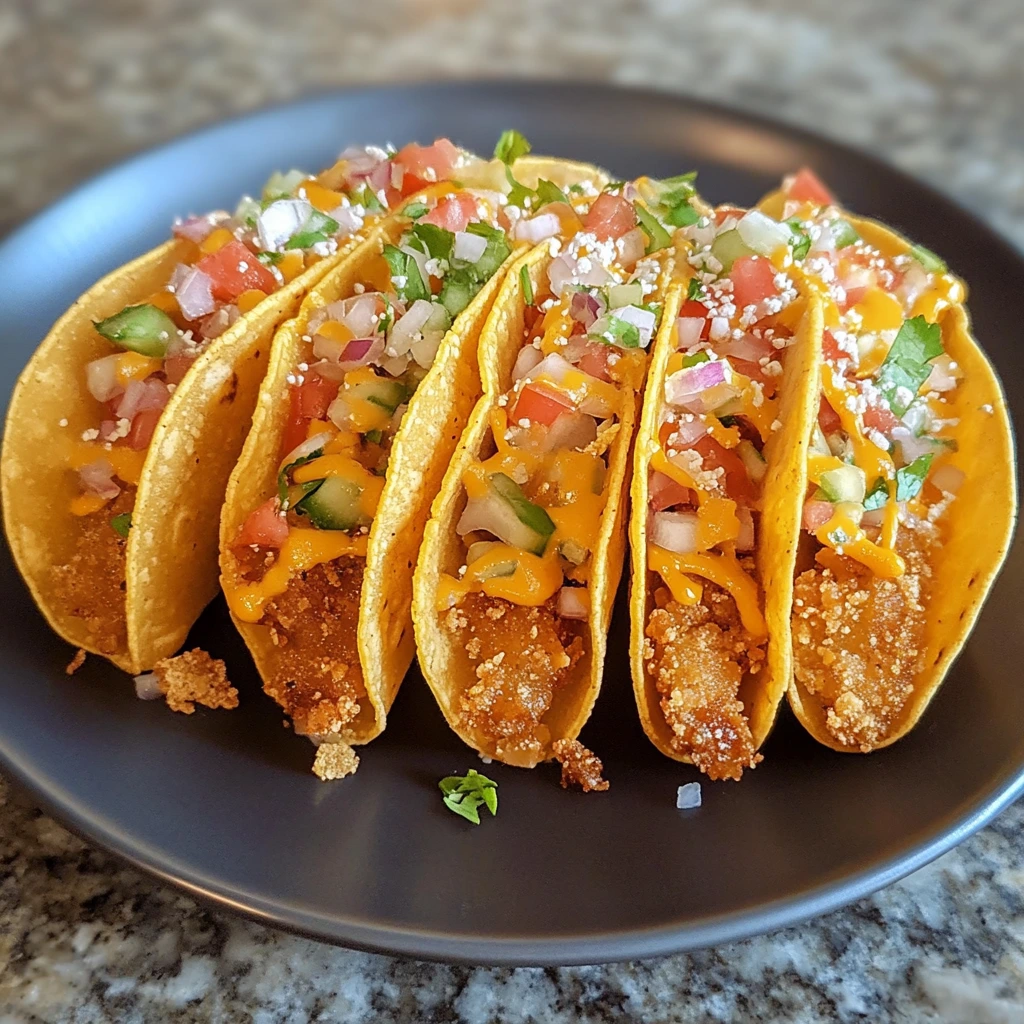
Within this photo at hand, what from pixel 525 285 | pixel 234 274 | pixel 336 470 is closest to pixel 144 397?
pixel 234 274

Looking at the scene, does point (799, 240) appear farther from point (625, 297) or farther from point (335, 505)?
point (335, 505)

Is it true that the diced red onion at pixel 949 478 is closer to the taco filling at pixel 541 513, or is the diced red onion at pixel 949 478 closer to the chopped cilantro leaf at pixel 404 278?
the taco filling at pixel 541 513

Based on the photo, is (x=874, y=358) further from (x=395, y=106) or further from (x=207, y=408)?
(x=395, y=106)

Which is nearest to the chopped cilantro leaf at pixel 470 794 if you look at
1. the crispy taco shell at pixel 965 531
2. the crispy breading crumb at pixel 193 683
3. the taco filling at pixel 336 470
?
the taco filling at pixel 336 470

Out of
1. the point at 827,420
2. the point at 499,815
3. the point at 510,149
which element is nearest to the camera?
the point at 499,815

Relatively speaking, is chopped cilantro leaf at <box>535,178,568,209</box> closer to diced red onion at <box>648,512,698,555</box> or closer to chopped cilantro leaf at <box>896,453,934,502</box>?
diced red onion at <box>648,512,698,555</box>

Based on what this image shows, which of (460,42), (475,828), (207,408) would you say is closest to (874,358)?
(475,828)

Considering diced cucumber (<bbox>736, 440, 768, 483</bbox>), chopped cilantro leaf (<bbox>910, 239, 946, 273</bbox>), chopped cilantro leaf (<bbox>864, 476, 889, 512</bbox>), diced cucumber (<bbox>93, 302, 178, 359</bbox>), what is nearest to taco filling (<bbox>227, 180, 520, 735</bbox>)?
diced cucumber (<bbox>93, 302, 178, 359</bbox>)
